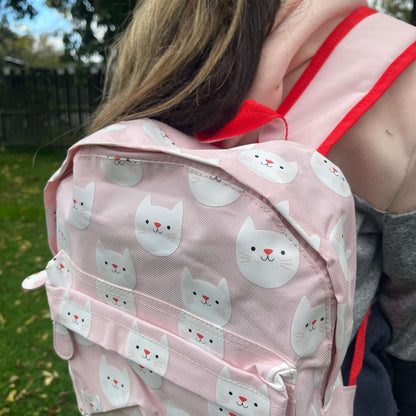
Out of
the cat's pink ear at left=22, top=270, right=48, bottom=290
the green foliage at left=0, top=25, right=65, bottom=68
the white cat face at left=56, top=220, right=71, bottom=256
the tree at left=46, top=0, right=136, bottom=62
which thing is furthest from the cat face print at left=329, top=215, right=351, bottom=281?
the green foliage at left=0, top=25, right=65, bottom=68

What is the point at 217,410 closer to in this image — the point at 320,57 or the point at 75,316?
the point at 75,316

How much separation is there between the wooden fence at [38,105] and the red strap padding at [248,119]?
8034 millimetres

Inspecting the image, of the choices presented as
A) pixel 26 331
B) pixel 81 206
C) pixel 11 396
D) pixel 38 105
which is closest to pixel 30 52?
pixel 38 105

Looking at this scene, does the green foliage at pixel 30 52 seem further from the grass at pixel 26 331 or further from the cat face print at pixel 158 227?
the cat face print at pixel 158 227

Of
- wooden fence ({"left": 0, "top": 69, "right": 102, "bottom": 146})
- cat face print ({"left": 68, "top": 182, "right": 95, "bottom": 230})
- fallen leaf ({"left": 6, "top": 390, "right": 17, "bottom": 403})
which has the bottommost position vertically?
wooden fence ({"left": 0, "top": 69, "right": 102, "bottom": 146})

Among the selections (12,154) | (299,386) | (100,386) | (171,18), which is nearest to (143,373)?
(100,386)

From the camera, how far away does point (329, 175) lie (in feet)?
2.40

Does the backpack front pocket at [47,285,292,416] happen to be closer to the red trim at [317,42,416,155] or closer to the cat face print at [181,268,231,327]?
the cat face print at [181,268,231,327]

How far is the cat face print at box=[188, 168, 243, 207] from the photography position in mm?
717

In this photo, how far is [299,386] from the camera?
0.72 metres

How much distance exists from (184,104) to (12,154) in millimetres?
8432

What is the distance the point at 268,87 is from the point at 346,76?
14cm

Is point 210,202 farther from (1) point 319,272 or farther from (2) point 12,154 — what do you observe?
(2) point 12,154

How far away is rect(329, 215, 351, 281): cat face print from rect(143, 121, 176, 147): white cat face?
0.35 meters
